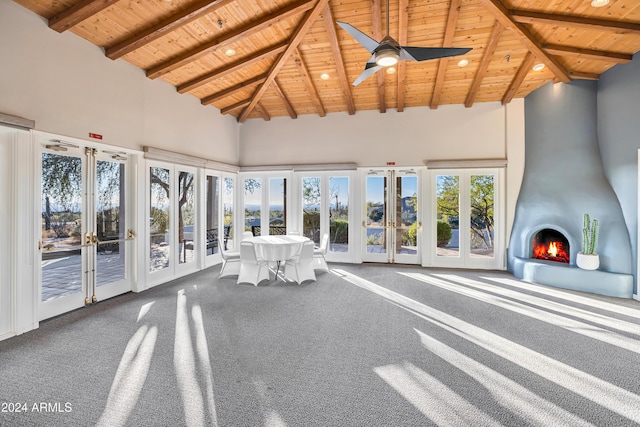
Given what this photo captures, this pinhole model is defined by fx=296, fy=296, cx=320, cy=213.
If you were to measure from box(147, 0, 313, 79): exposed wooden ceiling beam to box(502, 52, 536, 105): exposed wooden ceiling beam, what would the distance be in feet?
12.2

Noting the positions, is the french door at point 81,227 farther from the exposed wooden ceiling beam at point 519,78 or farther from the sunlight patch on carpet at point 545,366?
the exposed wooden ceiling beam at point 519,78

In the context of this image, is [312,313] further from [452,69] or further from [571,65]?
[571,65]

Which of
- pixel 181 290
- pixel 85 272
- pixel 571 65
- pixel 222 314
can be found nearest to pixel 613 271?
pixel 571 65

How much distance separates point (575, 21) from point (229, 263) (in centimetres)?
635

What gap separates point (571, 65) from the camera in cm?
483

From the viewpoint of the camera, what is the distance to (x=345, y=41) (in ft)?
15.9

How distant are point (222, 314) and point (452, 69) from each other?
563cm

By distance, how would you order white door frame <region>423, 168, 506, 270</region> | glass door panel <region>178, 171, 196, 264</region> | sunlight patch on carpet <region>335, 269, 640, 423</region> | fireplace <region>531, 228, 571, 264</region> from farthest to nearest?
white door frame <region>423, 168, 506, 270</region> < glass door panel <region>178, 171, 196, 264</region> < fireplace <region>531, 228, 571, 264</region> < sunlight patch on carpet <region>335, 269, 640, 423</region>

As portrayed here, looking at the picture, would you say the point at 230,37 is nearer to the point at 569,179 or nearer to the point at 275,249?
the point at 275,249

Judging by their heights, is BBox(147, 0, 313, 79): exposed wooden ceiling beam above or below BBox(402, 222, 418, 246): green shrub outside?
above

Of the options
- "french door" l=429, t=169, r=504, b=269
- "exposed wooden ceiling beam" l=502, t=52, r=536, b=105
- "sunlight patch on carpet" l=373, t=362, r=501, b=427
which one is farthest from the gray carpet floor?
"exposed wooden ceiling beam" l=502, t=52, r=536, b=105

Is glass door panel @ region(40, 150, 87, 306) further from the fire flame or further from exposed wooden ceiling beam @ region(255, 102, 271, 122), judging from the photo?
the fire flame

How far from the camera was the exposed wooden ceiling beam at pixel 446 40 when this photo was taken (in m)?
4.00

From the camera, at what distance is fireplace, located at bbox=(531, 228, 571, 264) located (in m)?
5.37
